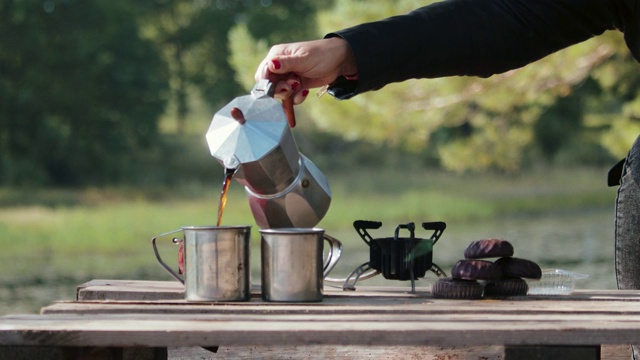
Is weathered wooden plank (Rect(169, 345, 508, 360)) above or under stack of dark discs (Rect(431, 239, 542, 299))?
under

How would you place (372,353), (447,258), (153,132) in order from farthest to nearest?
(153,132) → (447,258) → (372,353)

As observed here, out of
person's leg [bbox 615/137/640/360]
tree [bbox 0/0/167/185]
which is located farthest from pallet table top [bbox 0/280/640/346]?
tree [bbox 0/0/167/185]

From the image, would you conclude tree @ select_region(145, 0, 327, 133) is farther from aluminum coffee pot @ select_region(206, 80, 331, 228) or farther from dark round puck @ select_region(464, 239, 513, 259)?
dark round puck @ select_region(464, 239, 513, 259)

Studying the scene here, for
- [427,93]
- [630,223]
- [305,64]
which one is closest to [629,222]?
[630,223]

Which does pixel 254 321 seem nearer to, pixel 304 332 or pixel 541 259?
pixel 304 332

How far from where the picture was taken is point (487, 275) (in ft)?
5.12

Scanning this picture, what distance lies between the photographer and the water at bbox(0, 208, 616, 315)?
720cm

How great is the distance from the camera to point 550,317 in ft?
4.47

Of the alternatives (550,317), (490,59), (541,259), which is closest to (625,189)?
(490,59)

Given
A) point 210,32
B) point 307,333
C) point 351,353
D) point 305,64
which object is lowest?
point 351,353

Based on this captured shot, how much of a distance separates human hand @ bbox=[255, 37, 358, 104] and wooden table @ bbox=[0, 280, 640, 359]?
14.3 inches

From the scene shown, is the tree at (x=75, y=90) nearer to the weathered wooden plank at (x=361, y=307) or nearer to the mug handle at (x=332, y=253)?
the mug handle at (x=332, y=253)

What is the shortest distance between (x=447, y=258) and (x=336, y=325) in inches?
284

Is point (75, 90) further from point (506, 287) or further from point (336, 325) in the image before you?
point (336, 325)
